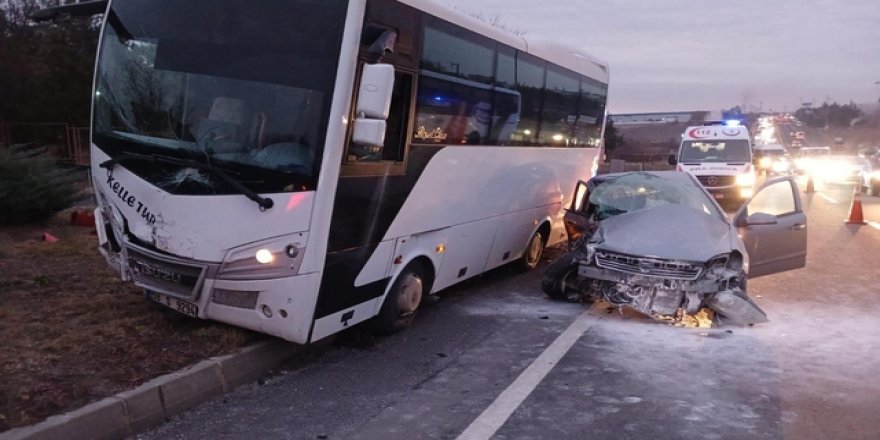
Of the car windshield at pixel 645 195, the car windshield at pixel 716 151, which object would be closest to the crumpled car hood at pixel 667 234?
the car windshield at pixel 645 195

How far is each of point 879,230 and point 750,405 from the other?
13131 mm

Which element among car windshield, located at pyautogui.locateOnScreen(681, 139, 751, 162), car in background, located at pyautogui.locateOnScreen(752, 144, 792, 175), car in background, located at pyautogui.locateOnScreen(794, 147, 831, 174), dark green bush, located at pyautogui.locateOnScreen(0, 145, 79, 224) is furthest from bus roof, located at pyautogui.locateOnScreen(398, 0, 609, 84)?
car in background, located at pyautogui.locateOnScreen(752, 144, 792, 175)

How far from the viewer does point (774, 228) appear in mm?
8891

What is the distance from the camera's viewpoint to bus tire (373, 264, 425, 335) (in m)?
6.87

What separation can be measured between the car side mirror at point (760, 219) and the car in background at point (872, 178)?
71.3 feet

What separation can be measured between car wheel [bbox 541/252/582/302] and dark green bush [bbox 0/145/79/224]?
8139 millimetres

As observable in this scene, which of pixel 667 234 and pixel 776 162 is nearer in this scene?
pixel 667 234

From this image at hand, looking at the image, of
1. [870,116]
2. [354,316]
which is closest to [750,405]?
[354,316]

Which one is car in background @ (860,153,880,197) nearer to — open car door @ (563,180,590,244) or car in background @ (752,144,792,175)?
car in background @ (752,144,792,175)

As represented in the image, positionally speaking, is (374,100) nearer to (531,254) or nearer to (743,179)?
(531,254)

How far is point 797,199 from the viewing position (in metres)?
9.32

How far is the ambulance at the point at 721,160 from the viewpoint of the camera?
20547 millimetres

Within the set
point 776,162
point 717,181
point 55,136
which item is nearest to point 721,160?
point 717,181

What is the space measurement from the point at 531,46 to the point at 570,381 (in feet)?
17.4
